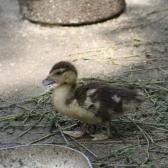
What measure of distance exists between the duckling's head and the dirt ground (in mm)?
353

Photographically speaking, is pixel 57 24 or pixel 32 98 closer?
pixel 32 98

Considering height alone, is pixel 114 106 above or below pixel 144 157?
above

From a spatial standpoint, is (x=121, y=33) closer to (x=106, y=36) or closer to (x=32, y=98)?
(x=106, y=36)

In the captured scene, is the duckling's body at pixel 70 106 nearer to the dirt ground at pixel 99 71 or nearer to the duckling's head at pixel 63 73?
the duckling's head at pixel 63 73

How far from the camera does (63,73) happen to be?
343cm

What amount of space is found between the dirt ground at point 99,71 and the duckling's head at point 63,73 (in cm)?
35

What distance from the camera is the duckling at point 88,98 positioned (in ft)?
11.0

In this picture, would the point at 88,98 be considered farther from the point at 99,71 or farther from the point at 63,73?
the point at 99,71

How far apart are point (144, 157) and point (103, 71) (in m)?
1.30

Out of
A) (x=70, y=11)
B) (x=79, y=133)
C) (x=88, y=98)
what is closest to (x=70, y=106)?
(x=88, y=98)

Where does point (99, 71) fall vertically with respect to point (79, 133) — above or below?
above

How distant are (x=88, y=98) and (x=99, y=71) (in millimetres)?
1119

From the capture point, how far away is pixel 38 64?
4.66m

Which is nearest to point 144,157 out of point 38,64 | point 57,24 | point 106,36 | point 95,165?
point 95,165
